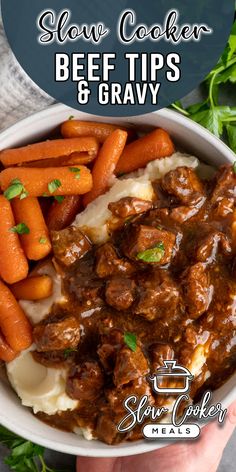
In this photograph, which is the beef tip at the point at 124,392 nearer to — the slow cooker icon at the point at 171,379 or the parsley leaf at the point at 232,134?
the slow cooker icon at the point at 171,379

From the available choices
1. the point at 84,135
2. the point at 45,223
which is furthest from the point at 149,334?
the point at 84,135

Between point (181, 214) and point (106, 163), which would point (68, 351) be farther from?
point (106, 163)

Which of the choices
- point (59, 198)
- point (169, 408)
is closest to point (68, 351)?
point (169, 408)

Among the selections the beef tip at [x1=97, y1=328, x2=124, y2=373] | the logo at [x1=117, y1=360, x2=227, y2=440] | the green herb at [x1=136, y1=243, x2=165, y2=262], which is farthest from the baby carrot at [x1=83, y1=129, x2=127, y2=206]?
the logo at [x1=117, y1=360, x2=227, y2=440]

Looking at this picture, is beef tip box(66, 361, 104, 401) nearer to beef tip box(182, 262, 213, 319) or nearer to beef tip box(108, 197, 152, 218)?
beef tip box(182, 262, 213, 319)

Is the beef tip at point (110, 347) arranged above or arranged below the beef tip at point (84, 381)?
above

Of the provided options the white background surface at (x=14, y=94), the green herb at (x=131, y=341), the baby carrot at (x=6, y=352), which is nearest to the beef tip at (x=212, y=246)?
the green herb at (x=131, y=341)
